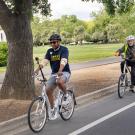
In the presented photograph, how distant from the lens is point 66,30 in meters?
123

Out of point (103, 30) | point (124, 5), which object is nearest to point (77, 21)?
point (103, 30)

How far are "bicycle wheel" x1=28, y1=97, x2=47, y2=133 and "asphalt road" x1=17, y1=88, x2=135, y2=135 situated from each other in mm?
135

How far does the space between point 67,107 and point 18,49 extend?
307cm

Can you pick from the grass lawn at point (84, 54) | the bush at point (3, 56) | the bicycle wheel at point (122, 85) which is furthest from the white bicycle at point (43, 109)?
the grass lawn at point (84, 54)

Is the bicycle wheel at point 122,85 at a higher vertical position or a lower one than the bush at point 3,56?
higher

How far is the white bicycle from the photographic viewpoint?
8492 millimetres

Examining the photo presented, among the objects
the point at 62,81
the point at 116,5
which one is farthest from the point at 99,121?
the point at 116,5

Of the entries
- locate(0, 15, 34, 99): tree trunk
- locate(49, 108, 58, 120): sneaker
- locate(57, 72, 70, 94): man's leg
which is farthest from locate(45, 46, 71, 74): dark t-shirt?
locate(0, 15, 34, 99): tree trunk

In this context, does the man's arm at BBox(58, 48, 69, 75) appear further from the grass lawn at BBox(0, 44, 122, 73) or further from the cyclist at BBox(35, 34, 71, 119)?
the grass lawn at BBox(0, 44, 122, 73)

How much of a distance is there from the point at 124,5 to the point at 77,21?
12771 centimetres

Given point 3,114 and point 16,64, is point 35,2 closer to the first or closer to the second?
point 16,64

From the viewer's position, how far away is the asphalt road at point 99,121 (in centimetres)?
858

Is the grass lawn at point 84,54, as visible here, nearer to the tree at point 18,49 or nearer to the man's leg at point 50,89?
the tree at point 18,49

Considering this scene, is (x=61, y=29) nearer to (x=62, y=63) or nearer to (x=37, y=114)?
(x=62, y=63)
